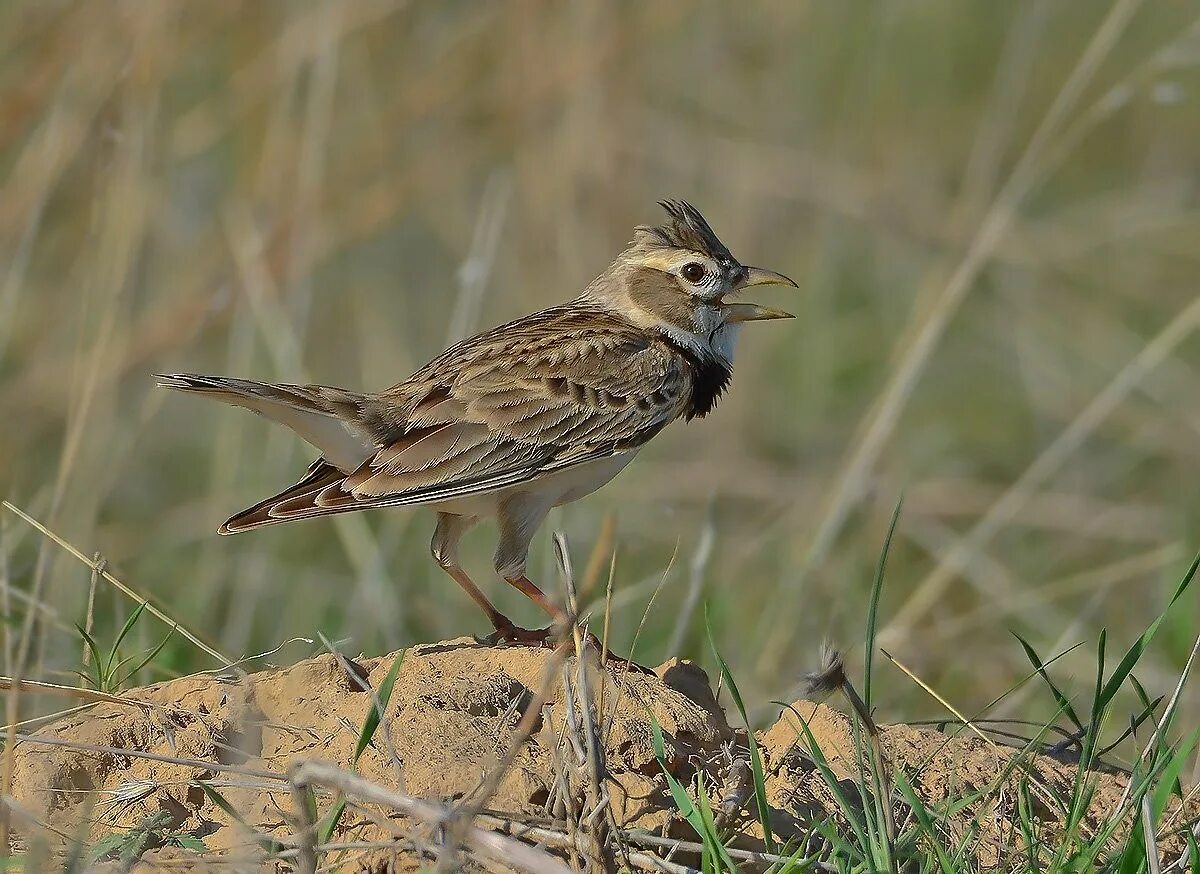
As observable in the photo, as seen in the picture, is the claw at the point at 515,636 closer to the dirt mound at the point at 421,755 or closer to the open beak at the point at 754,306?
the dirt mound at the point at 421,755

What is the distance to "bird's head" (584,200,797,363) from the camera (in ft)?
19.9

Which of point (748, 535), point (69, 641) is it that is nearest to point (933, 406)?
point (748, 535)

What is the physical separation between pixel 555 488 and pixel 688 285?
1.01 metres

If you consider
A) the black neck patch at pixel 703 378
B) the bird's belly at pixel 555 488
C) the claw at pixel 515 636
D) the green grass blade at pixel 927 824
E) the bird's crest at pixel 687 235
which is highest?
the bird's crest at pixel 687 235

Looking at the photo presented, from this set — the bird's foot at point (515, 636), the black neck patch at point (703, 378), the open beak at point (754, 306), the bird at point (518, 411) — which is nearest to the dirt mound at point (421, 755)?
the bird's foot at point (515, 636)

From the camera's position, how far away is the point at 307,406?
5.11 m

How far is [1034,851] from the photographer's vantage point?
3516mm

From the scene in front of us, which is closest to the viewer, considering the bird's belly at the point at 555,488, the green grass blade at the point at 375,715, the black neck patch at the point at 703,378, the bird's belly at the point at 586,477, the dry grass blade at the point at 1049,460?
the green grass blade at the point at 375,715

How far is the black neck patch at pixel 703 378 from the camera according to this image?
5.95 meters

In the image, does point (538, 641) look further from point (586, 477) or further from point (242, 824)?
point (242, 824)

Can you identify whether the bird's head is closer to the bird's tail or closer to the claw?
the bird's tail

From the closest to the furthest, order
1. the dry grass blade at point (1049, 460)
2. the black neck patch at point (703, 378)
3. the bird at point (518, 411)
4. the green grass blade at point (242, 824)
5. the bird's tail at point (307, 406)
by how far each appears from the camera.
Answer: the green grass blade at point (242, 824) → the bird's tail at point (307, 406) → the bird at point (518, 411) → the black neck patch at point (703, 378) → the dry grass blade at point (1049, 460)

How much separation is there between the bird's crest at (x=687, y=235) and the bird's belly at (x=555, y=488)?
92cm

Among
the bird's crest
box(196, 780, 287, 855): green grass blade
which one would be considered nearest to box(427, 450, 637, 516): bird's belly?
the bird's crest
